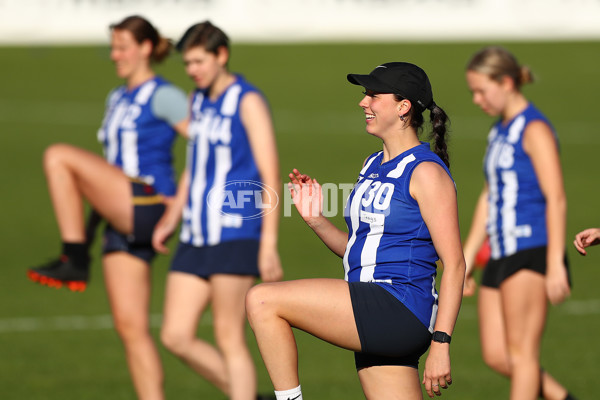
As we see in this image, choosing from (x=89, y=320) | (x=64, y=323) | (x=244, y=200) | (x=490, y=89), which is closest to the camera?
(x=490, y=89)

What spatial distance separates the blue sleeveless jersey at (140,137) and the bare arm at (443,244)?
3.31 metres

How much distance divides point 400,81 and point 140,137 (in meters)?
3.24

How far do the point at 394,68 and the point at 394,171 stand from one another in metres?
0.45

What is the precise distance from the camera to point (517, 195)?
684 centimetres

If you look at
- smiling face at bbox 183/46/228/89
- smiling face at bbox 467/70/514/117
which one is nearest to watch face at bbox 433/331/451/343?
smiling face at bbox 467/70/514/117

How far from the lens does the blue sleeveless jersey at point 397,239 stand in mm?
4703

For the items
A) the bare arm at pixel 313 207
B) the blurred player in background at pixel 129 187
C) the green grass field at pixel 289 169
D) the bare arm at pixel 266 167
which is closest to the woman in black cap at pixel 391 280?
the bare arm at pixel 313 207

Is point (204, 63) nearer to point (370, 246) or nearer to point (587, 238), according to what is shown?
point (370, 246)

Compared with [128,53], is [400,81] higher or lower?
lower

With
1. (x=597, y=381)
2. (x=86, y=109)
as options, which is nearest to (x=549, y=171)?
(x=597, y=381)

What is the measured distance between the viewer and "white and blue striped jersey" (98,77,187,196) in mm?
7520

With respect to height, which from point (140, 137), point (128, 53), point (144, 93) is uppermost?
point (128, 53)

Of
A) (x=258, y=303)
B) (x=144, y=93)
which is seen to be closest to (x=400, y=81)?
(x=258, y=303)

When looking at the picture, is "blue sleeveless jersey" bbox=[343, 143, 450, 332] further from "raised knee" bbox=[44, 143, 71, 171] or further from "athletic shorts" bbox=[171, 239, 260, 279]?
"raised knee" bbox=[44, 143, 71, 171]
